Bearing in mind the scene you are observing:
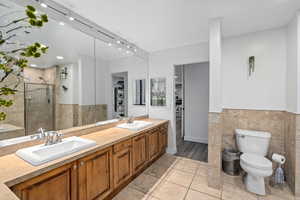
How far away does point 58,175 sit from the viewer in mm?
1265

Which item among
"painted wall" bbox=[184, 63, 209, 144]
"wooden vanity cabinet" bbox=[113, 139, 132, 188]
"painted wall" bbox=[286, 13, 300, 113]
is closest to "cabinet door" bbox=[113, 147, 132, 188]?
"wooden vanity cabinet" bbox=[113, 139, 132, 188]

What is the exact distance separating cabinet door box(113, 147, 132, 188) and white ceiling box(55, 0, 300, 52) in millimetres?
1946

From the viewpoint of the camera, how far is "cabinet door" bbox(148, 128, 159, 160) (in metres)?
2.64

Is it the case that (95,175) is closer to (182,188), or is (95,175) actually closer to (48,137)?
(48,137)

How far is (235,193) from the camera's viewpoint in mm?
1996

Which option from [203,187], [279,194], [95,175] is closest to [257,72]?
[279,194]

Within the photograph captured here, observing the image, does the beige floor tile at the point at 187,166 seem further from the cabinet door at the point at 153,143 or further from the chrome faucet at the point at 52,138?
the chrome faucet at the point at 52,138

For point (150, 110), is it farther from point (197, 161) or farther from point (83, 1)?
point (83, 1)

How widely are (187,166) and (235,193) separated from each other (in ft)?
2.92

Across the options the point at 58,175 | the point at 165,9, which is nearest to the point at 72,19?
the point at 165,9

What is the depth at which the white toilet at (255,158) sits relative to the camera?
6.29ft

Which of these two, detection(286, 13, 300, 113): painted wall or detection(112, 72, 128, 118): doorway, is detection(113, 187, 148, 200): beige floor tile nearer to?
detection(112, 72, 128, 118): doorway

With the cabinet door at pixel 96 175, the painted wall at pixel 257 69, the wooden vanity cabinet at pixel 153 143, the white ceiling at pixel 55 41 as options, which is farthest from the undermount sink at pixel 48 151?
the painted wall at pixel 257 69

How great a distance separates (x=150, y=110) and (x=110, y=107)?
1.17m
